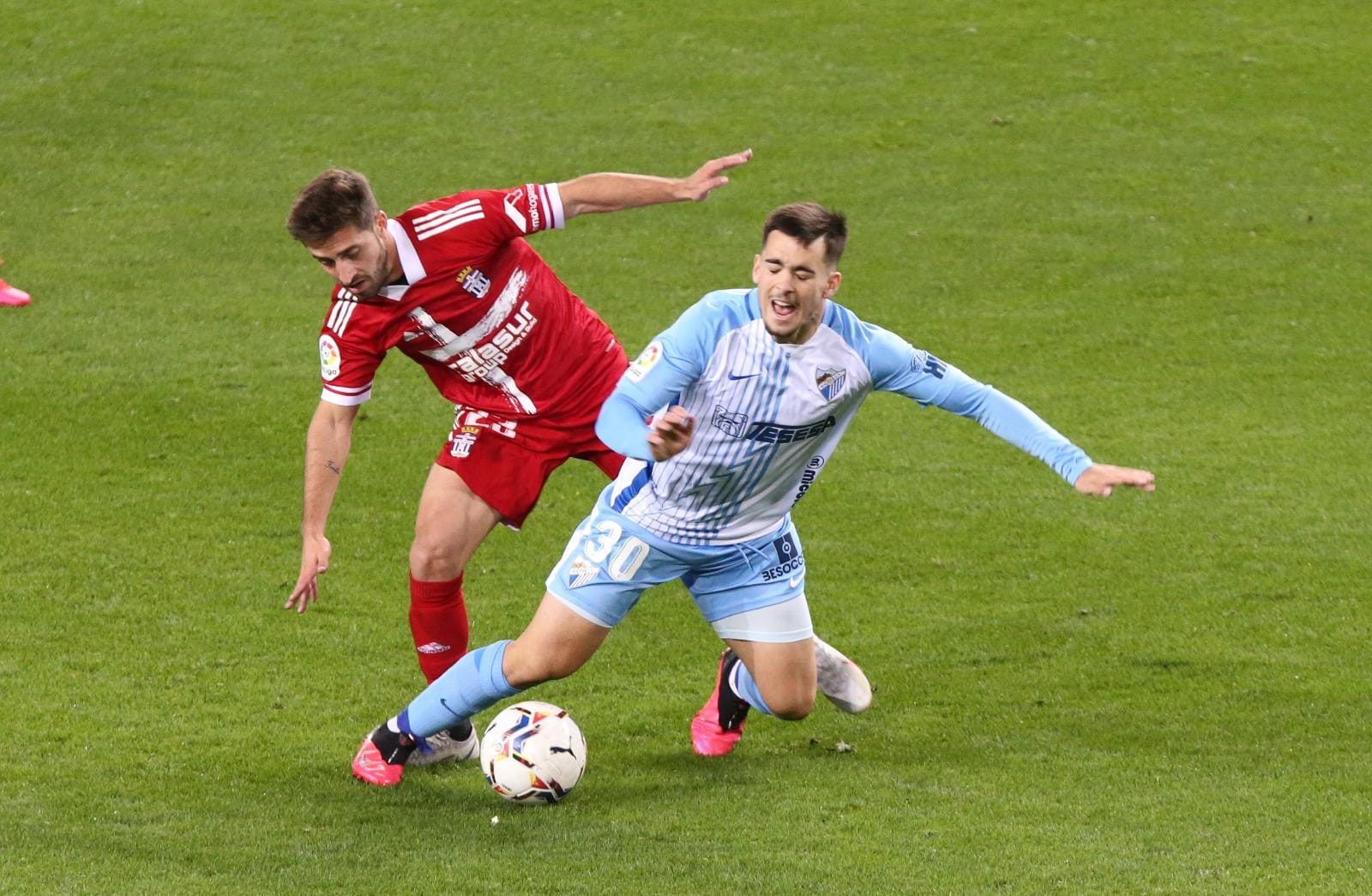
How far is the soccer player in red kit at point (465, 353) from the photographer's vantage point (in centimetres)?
599

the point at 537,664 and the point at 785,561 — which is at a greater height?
the point at 785,561

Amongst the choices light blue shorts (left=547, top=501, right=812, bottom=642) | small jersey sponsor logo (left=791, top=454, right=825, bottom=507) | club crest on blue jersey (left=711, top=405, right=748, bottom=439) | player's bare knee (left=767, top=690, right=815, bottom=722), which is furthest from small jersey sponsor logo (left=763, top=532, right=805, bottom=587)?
club crest on blue jersey (left=711, top=405, right=748, bottom=439)

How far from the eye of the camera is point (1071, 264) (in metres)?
13.5

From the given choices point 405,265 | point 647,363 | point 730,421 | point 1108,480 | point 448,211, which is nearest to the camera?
point 1108,480

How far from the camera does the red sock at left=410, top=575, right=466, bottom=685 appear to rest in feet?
20.8

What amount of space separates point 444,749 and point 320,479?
1.11m

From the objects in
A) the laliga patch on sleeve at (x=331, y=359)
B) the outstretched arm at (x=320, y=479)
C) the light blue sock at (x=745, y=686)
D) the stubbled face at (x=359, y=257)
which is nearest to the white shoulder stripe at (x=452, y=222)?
the stubbled face at (x=359, y=257)

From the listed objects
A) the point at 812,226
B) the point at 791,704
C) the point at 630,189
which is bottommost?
the point at 791,704

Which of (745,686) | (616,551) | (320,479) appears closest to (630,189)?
(616,551)

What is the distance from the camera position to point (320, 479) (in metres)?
6.03

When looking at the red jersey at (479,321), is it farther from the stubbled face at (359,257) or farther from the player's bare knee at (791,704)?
the player's bare knee at (791,704)

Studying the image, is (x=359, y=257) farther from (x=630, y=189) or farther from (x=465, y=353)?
(x=630, y=189)

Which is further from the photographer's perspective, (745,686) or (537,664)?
(745,686)

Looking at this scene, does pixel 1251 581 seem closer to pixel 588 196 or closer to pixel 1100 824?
pixel 1100 824
